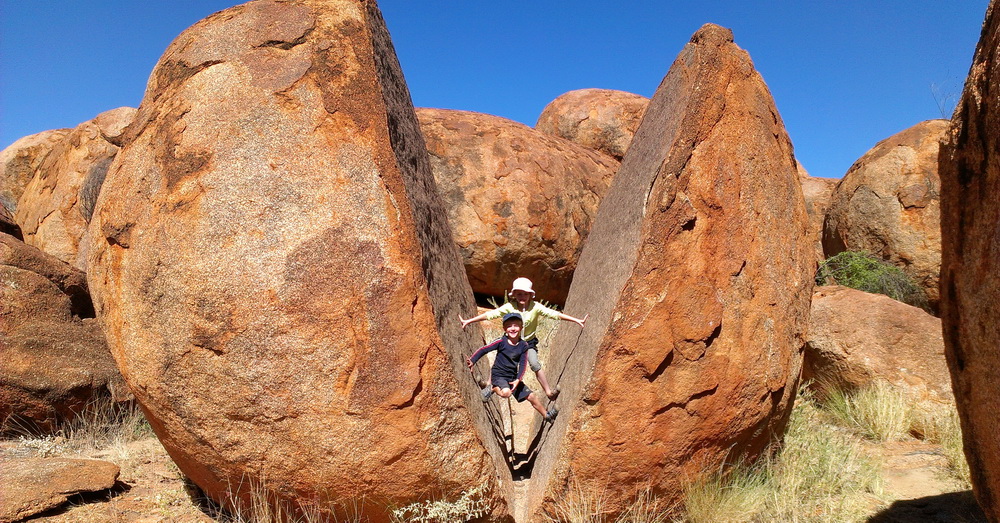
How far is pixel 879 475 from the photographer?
3.64 meters

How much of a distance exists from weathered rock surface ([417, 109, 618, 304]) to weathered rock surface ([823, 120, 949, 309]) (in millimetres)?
3653

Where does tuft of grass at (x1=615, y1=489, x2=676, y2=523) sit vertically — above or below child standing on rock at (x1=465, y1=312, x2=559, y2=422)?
below

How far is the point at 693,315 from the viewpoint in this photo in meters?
2.82

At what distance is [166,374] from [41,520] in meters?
0.92

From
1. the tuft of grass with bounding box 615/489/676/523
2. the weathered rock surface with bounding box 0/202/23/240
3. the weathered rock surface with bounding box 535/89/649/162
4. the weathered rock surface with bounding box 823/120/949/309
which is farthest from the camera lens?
the weathered rock surface with bounding box 535/89/649/162

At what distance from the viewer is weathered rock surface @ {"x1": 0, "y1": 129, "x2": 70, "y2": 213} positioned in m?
12.1

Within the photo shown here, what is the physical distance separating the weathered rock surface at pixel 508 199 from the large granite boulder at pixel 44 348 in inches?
134

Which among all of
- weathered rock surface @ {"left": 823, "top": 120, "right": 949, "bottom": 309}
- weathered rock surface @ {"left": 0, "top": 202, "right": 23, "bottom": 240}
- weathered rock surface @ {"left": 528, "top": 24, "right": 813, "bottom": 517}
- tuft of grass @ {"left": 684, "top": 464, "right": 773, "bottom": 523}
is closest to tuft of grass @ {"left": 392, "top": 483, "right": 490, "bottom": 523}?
weathered rock surface @ {"left": 528, "top": 24, "right": 813, "bottom": 517}

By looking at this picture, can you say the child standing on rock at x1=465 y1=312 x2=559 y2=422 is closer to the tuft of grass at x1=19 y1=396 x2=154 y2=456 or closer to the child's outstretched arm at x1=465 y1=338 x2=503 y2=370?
the child's outstretched arm at x1=465 y1=338 x2=503 y2=370

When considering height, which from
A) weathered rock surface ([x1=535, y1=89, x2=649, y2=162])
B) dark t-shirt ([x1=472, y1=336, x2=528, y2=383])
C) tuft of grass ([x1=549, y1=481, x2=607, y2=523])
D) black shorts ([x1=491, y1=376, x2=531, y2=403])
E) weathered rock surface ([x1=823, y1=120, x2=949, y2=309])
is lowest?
tuft of grass ([x1=549, y1=481, x2=607, y2=523])

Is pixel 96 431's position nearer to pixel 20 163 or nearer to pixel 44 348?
pixel 44 348

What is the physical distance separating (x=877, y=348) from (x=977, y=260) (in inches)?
113

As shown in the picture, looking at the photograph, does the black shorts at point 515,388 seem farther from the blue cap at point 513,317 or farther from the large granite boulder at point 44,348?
the large granite boulder at point 44,348

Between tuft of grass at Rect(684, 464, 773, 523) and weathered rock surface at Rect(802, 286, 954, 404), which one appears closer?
tuft of grass at Rect(684, 464, 773, 523)
